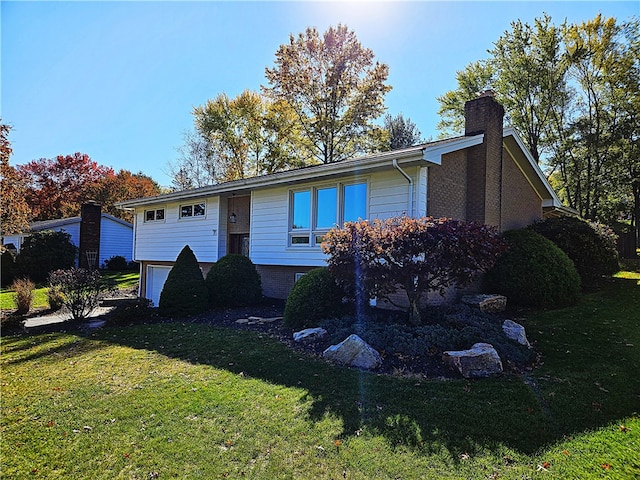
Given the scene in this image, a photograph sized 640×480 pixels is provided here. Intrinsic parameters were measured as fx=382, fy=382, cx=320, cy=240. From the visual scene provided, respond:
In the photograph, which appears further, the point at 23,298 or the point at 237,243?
the point at 237,243

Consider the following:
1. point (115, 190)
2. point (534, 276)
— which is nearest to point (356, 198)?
point (534, 276)

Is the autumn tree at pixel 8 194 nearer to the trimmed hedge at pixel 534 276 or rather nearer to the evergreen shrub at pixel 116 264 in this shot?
the evergreen shrub at pixel 116 264

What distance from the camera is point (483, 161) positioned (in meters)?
10.9

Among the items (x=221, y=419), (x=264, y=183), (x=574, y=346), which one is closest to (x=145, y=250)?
(x=264, y=183)

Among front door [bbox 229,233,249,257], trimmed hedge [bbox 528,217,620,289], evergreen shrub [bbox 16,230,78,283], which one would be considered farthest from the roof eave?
evergreen shrub [bbox 16,230,78,283]

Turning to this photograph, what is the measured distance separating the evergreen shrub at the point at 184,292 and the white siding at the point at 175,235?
10.1 feet

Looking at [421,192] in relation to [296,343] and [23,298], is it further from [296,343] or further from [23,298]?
[23,298]

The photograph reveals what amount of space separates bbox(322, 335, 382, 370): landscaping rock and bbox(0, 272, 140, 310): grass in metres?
14.3

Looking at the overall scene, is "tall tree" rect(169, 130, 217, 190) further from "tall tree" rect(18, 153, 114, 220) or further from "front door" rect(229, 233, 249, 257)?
"front door" rect(229, 233, 249, 257)

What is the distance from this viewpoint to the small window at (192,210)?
625 inches

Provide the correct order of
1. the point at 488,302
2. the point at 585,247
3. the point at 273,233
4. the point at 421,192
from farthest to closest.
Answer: the point at 273,233
the point at 585,247
the point at 488,302
the point at 421,192

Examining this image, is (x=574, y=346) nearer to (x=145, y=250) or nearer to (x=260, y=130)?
(x=145, y=250)

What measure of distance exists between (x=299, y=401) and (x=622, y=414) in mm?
3718

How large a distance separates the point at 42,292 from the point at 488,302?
68.9 ft
